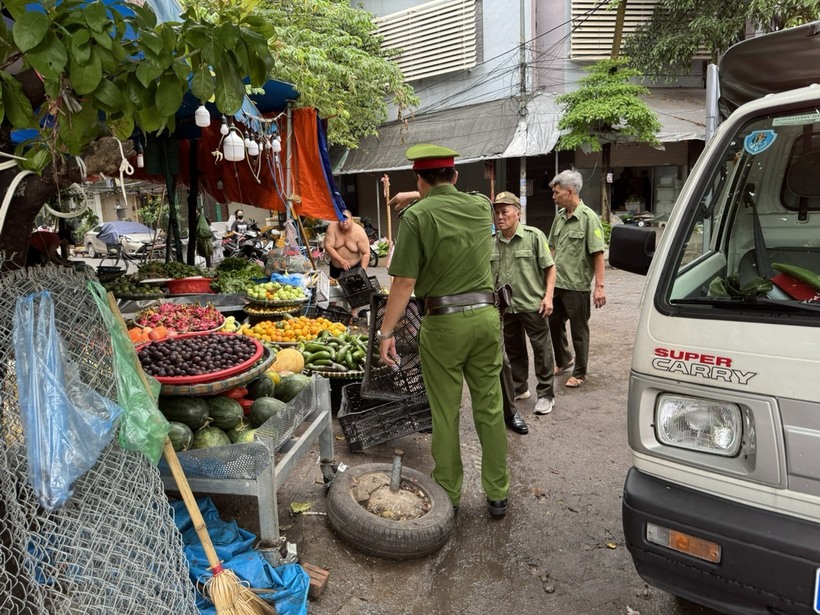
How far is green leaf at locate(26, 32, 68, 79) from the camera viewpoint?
5.32ft

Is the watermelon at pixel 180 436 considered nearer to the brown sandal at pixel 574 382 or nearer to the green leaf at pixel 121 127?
the green leaf at pixel 121 127

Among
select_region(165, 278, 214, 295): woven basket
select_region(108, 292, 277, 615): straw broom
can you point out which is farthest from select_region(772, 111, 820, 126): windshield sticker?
select_region(165, 278, 214, 295): woven basket

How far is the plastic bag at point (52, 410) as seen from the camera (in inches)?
77.6

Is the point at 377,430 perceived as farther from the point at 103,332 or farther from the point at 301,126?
the point at 301,126

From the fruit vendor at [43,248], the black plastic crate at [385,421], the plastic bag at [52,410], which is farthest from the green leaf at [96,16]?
the fruit vendor at [43,248]

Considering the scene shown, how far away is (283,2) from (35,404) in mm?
14467

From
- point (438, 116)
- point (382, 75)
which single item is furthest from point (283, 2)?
point (438, 116)

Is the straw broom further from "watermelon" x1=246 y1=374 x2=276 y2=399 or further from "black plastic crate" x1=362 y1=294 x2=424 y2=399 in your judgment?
"black plastic crate" x1=362 y1=294 x2=424 y2=399

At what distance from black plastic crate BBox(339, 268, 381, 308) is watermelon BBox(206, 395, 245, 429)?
14.9 ft

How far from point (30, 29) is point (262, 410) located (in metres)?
2.52

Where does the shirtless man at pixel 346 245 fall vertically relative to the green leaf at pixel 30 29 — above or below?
below

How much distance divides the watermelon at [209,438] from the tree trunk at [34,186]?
1.33 metres

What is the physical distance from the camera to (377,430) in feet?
14.0

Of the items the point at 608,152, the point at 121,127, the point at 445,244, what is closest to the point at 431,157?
the point at 445,244
